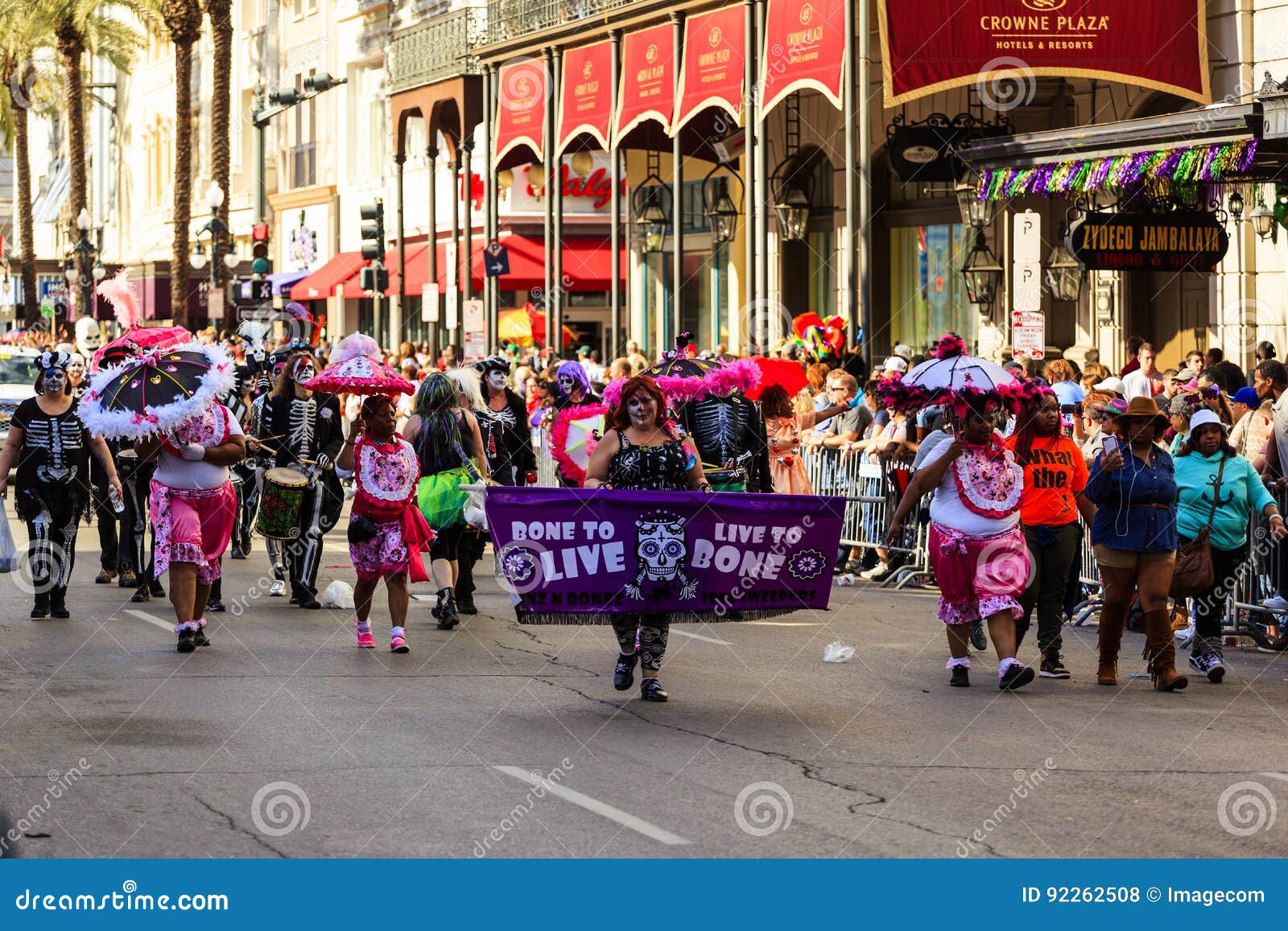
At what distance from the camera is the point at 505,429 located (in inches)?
614

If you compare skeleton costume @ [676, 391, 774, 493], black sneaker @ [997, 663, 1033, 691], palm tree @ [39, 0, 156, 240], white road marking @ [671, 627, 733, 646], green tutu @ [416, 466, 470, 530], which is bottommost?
white road marking @ [671, 627, 733, 646]

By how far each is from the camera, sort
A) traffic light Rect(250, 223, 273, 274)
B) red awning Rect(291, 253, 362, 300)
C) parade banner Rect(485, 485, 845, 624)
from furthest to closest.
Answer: red awning Rect(291, 253, 362, 300) → traffic light Rect(250, 223, 273, 274) → parade banner Rect(485, 485, 845, 624)

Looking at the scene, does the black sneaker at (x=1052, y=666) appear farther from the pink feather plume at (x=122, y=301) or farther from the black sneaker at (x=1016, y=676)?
the pink feather plume at (x=122, y=301)

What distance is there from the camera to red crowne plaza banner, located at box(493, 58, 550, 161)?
99.3ft

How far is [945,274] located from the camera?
28750 mm

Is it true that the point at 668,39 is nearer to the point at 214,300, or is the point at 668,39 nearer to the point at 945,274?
the point at 945,274

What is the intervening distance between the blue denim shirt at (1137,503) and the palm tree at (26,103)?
5599cm

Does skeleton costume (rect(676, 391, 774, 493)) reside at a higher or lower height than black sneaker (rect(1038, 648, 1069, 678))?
higher

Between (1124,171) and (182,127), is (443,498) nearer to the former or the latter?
(1124,171)

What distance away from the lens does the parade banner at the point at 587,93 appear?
92.2 ft

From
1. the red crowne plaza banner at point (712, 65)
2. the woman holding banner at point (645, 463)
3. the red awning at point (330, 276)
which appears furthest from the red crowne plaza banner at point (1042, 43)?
the red awning at point (330, 276)

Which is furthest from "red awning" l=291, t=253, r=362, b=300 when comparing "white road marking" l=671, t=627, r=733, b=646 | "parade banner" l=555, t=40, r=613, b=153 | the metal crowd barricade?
"white road marking" l=671, t=627, r=733, b=646

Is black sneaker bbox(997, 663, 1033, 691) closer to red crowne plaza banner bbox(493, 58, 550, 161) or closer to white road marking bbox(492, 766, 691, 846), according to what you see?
white road marking bbox(492, 766, 691, 846)

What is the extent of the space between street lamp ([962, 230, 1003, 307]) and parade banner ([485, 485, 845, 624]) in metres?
15.3
